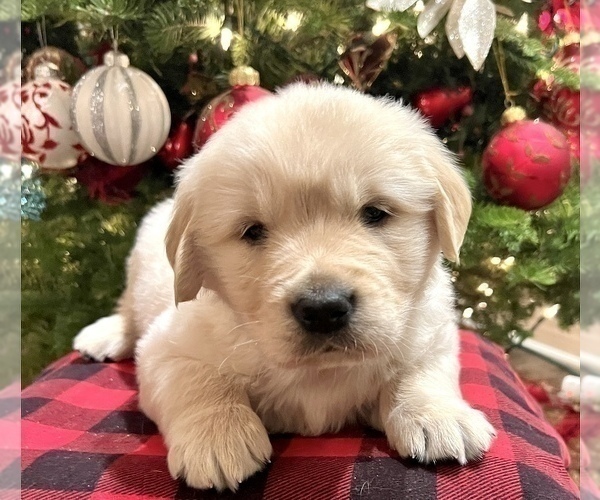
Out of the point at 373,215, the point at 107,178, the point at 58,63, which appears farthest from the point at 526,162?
the point at 58,63

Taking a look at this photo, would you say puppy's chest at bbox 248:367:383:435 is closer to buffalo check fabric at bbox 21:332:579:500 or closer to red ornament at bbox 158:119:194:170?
buffalo check fabric at bbox 21:332:579:500

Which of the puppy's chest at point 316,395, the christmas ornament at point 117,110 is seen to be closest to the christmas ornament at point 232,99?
the christmas ornament at point 117,110

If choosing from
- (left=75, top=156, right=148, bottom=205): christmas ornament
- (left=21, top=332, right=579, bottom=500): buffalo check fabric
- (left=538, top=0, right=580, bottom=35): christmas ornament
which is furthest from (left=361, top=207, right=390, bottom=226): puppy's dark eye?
(left=538, top=0, right=580, bottom=35): christmas ornament

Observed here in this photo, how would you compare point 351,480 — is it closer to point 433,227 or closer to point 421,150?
point 433,227

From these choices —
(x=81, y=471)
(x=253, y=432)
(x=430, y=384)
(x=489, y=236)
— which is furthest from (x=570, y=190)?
(x=81, y=471)

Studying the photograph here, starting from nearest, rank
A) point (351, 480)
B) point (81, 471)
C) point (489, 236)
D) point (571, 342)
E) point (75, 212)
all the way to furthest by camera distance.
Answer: point (351, 480) → point (81, 471) → point (489, 236) → point (75, 212) → point (571, 342)

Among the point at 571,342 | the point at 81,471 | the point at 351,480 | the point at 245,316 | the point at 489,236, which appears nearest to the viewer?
the point at 351,480
